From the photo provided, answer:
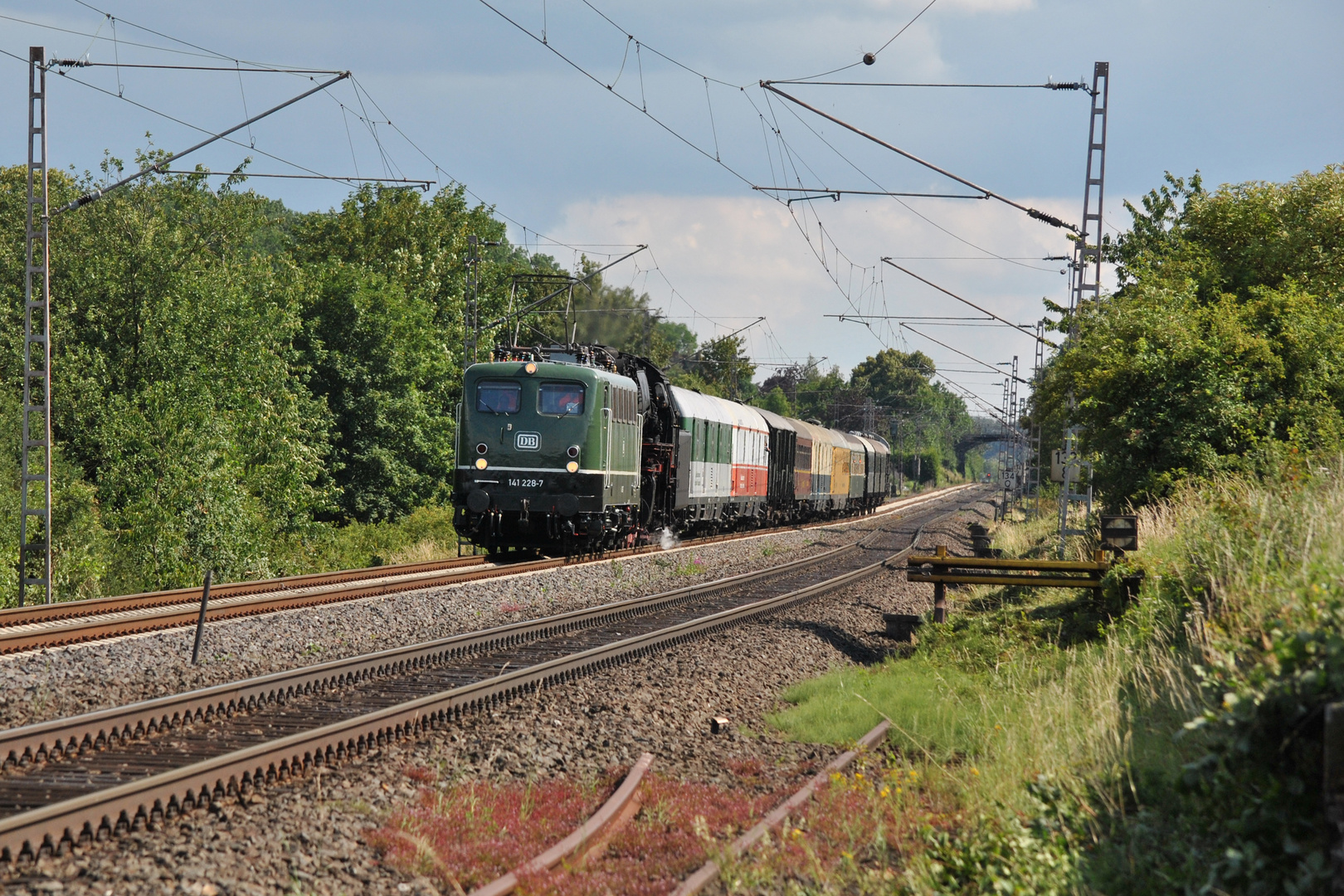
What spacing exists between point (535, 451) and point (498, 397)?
4.20ft

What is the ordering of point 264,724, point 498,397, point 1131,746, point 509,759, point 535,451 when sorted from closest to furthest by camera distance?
point 1131,746
point 509,759
point 264,724
point 535,451
point 498,397

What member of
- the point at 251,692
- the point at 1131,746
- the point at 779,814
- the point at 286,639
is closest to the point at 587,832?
the point at 779,814

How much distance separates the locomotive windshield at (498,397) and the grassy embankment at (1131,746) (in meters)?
10.3

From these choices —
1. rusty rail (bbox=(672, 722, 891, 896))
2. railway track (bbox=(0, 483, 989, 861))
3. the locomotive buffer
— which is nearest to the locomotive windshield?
railway track (bbox=(0, 483, 989, 861))

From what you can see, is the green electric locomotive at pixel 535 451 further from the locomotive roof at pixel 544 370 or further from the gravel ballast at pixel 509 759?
the gravel ballast at pixel 509 759

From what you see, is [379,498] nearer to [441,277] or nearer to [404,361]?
[404,361]

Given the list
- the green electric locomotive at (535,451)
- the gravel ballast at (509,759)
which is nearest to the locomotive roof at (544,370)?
the green electric locomotive at (535,451)

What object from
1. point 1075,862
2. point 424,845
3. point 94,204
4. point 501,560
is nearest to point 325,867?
point 424,845

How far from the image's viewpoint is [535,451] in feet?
64.8

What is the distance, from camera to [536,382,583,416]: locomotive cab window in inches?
779

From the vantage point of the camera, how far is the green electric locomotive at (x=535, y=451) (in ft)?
64.4

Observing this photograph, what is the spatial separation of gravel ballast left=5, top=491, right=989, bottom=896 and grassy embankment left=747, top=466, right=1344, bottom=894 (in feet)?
2.64

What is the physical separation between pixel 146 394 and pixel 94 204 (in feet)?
51.6

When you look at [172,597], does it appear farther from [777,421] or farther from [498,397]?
[777,421]
